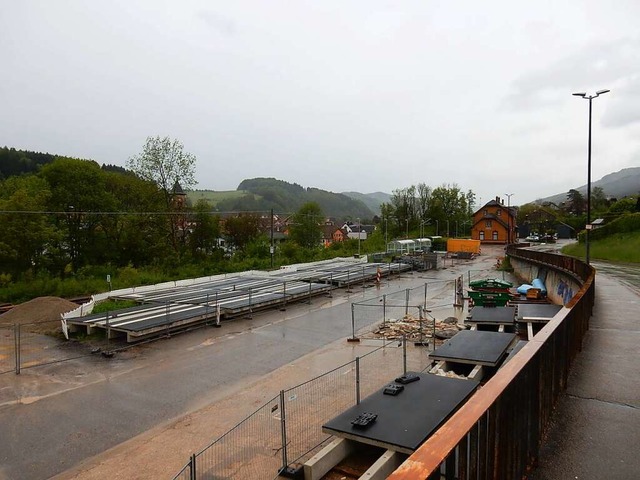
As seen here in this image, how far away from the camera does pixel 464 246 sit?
72062 millimetres

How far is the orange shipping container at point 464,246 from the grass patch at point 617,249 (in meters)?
18.7

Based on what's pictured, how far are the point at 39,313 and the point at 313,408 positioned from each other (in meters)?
19.1

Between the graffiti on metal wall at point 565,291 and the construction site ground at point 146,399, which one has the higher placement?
the graffiti on metal wall at point 565,291

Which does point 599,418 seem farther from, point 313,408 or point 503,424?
point 313,408

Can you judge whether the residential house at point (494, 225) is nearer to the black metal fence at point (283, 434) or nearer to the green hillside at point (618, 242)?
the green hillside at point (618, 242)

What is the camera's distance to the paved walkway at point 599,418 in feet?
14.7

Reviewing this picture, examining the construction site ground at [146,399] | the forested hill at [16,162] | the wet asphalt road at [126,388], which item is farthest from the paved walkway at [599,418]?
the forested hill at [16,162]

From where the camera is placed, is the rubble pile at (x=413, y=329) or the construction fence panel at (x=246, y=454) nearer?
the construction fence panel at (x=246, y=454)

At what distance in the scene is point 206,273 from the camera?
4191 cm

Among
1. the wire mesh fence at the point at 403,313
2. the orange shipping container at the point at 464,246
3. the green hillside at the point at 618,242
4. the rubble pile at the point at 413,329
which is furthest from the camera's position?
the orange shipping container at the point at 464,246

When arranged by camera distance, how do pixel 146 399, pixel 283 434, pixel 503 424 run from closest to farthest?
pixel 503 424, pixel 283 434, pixel 146 399

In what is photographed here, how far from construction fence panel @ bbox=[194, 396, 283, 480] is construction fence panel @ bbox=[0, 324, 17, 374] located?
1007 cm

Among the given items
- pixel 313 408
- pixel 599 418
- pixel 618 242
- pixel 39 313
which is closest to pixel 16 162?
pixel 39 313

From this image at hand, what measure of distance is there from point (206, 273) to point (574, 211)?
142m
